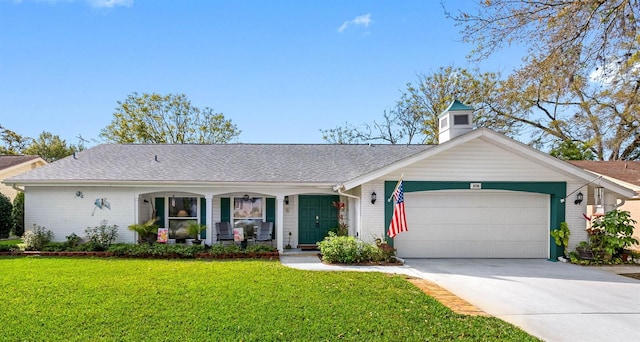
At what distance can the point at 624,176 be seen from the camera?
15625mm

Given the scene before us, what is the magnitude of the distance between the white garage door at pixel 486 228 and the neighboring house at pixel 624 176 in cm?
192

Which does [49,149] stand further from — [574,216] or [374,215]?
[574,216]

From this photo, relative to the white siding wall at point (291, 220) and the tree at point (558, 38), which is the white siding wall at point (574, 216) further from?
the white siding wall at point (291, 220)

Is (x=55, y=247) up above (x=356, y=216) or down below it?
below

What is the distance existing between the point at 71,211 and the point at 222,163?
496 centimetres

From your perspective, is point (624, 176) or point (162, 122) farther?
point (162, 122)

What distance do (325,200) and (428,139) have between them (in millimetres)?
16318

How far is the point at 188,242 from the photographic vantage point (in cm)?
1296

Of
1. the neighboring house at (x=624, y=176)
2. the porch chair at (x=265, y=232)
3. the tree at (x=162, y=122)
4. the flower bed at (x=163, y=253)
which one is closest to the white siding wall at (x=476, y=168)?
the neighboring house at (x=624, y=176)

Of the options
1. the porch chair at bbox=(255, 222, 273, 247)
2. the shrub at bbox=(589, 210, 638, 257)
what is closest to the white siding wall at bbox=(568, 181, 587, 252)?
the shrub at bbox=(589, 210, 638, 257)

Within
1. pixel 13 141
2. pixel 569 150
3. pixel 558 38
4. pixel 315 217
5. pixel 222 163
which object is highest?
pixel 13 141

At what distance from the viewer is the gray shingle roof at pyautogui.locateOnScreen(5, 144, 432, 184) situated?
1223 centimetres

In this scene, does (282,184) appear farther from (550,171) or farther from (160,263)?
(550,171)


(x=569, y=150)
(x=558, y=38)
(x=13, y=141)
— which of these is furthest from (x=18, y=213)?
(x=569, y=150)
